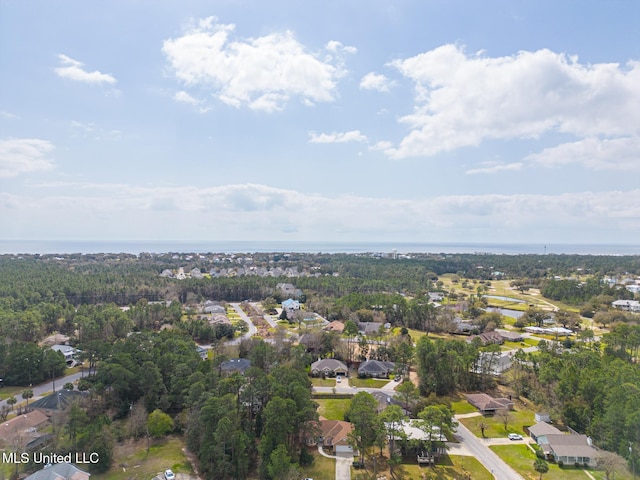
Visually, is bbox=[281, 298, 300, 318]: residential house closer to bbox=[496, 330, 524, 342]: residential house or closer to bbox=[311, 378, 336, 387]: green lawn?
bbox=[311, 378, 336, 387]: green lawn

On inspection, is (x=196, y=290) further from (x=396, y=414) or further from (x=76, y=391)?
(x=396, y=414)

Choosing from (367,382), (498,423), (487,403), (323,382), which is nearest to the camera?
(498,423)

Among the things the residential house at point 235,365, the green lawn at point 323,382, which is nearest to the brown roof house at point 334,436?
the green lawn at point 323,382

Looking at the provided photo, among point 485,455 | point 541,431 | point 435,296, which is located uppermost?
point 435,296

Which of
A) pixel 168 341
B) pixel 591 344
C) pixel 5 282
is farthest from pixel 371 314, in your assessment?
pixel 5 282

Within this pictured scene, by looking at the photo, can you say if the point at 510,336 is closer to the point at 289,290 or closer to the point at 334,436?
the point at 334,436

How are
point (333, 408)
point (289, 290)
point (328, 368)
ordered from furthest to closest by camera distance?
point (289, 290)
point (328, 368)
point (333, 408)

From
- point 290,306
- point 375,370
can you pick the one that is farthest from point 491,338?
point 290,306

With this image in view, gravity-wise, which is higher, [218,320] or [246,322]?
[218,320]
